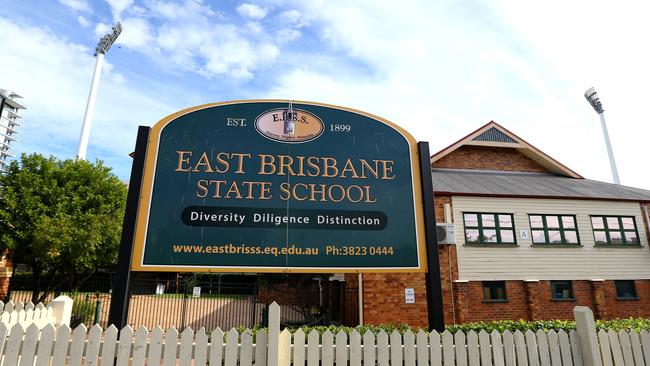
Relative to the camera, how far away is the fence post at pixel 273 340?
13.4 ft

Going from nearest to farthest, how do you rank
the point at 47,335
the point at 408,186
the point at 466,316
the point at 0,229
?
the point at 47,335 < the point at 408,186 < the point at 466,316 < the point at 0,229

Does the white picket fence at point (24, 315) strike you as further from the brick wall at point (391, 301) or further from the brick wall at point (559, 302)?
the brick wall at point (559, 302)

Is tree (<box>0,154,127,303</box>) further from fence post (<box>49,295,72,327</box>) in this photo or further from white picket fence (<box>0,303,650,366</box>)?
white picket fence (<box>0,303,650,366</box>)

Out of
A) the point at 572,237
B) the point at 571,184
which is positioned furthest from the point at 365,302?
the point at 571,184

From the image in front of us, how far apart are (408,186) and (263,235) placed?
2.51 meters

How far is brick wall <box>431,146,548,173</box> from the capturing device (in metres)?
20.3

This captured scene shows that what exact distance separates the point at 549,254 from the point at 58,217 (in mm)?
21129

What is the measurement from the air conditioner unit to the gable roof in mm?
6537

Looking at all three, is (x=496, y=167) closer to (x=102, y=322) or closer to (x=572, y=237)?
(x=572, y=237)

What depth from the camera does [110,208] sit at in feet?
60.3

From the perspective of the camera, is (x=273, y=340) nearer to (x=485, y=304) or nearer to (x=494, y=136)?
(x=485, y=304)

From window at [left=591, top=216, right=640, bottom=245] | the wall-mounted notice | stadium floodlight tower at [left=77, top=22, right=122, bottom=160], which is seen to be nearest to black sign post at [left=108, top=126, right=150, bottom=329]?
the wall-mounted notice

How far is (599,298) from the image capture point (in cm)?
1495

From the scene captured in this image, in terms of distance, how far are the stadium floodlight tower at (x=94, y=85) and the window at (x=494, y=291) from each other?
47.0m
